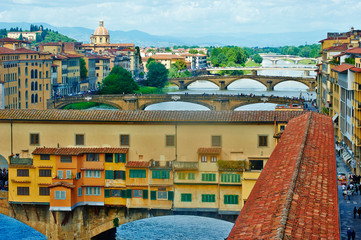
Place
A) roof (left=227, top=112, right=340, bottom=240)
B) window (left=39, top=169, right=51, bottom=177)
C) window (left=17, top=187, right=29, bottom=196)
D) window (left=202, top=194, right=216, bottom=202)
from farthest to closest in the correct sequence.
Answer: window (left=17, top=187, right=29, bottom=196), window (left=39, top=169, right=51, bottom=177), window (left=202, top=194, right=216, bottom=202), roof (left=227, top=112, right=340, bottom=240)

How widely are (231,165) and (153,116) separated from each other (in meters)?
3.01

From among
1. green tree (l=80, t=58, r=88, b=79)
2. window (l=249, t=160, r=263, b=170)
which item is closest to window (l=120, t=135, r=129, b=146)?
window (l=249, t=160, r=263, b=170)

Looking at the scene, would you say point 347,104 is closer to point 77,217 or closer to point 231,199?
point 231,199

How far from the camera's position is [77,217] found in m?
21.0

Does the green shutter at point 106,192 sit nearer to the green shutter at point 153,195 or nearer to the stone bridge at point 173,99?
the green shutter at point 153,195

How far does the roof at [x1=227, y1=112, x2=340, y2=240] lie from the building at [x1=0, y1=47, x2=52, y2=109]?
40425 millimetres

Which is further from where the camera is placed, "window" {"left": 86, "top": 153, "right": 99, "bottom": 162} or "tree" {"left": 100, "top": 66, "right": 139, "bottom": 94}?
"tree" {"left": 100, "top": 66, "right": 139, "bottom": 94}

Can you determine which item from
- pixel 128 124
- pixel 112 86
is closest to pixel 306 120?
pixel 128 124

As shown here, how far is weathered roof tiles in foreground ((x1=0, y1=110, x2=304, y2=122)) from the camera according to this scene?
2139cm

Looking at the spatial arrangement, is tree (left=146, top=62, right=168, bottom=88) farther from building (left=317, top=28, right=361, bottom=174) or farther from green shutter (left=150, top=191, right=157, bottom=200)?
green shutter (left=150, top=191, right=157, bottom=200)

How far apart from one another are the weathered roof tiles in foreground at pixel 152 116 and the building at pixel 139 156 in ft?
0.10

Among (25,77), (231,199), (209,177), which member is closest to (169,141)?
(209,177)

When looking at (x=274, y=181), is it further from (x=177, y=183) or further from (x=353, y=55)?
(x=353, y=55)

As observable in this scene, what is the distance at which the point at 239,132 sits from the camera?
21328mm
